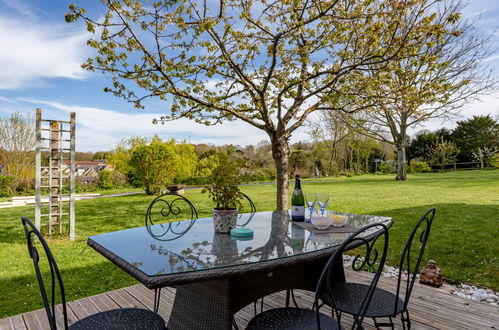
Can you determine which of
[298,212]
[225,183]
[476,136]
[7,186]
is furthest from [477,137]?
[7,186]

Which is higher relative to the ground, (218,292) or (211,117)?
(211,117)

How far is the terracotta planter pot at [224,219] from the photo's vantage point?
1.87 meters

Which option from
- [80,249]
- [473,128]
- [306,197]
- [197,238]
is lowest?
[80,249]

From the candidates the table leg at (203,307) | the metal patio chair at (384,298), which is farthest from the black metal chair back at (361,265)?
the table leg at (203,307)

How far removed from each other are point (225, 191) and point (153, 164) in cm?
924

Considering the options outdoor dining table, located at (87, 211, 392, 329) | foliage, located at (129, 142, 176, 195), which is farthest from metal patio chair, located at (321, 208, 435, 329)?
foliage, located at (129, 142, 176, 195)

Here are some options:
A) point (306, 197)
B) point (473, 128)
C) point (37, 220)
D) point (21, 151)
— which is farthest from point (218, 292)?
point (473, 128)

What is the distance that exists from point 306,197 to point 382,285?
4.29 ft

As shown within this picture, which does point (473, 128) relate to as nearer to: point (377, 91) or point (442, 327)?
point (377, 91)

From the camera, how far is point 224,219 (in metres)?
1.87

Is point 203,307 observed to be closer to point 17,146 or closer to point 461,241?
point 461,241

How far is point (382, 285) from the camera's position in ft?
9.34

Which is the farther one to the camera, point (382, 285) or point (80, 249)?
point (80, 249)

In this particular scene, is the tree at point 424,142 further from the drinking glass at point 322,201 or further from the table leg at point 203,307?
the table leg at point 203,307
